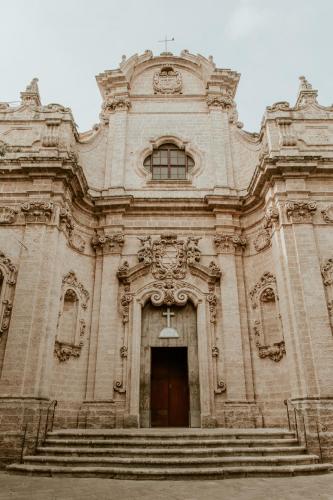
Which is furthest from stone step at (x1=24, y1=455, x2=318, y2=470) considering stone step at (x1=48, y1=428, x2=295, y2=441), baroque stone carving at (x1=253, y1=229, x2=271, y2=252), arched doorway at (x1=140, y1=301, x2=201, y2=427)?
baroque stone carving at (x1=253, y1=229, x2=271, y2=252)

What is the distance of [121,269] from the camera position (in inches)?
499

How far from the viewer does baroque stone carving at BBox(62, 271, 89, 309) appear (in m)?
12.0

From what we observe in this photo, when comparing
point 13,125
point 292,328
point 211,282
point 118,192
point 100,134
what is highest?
point 100,134

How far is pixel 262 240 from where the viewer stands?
1278cm

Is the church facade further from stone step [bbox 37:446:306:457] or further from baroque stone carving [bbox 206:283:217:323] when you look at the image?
stone step [bbox 37:446:306:457]

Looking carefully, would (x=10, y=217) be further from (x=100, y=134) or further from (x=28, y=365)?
(x=100, y=134)

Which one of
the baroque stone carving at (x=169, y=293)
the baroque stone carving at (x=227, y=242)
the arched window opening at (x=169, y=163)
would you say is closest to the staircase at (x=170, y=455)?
the baroque stone carving at (x=169, y=293)

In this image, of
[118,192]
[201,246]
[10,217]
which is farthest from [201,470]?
[118,192]

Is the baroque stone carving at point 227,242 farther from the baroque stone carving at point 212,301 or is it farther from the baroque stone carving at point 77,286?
the baroque stone carving at point 77,286

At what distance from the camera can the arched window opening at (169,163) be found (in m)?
15.0

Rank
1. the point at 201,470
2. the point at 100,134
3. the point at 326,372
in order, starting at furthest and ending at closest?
the point at 100,134
the point at 326,372
the point at 201,470

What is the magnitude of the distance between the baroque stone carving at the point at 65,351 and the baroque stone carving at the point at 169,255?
340cm

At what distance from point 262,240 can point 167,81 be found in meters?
8.45

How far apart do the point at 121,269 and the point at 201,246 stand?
2.83 m
